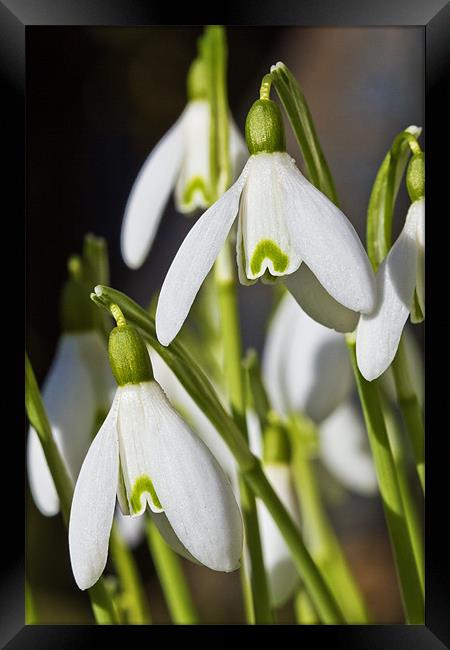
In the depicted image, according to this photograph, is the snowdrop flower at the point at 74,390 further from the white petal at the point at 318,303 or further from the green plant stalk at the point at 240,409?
the white petal at the point at 318,303

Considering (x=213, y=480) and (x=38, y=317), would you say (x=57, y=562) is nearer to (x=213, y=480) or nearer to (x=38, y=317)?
(x=38, y=317)

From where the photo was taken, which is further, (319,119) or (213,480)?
(319,119)

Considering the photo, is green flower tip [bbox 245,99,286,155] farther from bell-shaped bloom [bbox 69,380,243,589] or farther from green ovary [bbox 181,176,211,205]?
green ovary [bbox 181,176,211,205]

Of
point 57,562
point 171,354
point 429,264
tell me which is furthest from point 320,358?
point 57,562

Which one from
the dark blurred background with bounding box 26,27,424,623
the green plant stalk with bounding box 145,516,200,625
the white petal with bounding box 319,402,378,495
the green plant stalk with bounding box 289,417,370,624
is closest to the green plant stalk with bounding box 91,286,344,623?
the green plant stalk with bounding box 145,516,200,625

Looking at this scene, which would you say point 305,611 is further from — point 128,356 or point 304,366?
point 128,356

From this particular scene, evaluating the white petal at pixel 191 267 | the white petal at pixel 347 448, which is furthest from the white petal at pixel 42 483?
the white petal at pixel 347 448

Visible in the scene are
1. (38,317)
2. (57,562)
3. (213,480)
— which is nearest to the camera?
(213,480)
